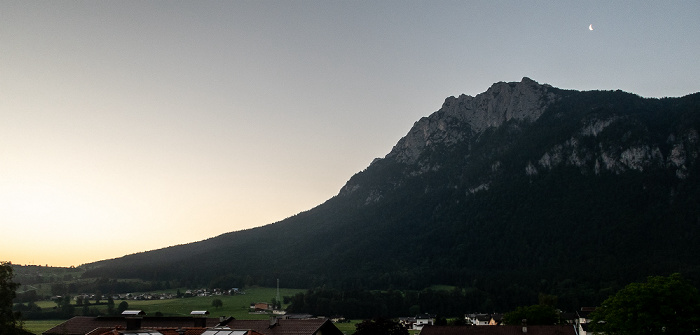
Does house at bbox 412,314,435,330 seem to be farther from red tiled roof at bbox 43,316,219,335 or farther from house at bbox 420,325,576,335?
red tiled roof at bbox 43,316,219,335

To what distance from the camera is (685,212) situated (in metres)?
196

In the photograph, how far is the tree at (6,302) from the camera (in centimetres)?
3394

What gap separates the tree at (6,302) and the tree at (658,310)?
4274 centimetres

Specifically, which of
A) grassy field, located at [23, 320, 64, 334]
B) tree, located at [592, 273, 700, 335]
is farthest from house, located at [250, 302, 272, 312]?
tree, located at [592, 273, 700, 335]

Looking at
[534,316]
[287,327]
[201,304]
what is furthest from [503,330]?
[201,304]

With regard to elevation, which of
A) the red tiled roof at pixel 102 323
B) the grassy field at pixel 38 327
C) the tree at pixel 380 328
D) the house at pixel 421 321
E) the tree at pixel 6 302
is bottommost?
the house at pixel 421 321

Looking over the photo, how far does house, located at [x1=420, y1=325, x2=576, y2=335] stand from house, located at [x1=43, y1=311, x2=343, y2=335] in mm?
18250

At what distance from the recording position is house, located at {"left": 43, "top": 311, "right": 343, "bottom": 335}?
34469mm

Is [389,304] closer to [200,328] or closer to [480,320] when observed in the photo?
[480,320]

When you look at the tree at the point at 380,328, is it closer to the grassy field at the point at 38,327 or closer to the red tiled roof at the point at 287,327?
the red tiled roof at the point at 287,327

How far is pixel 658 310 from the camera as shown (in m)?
47.8

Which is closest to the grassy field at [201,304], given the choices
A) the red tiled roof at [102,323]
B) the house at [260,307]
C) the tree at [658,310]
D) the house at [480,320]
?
the house at [260,307]

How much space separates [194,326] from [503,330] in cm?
2883

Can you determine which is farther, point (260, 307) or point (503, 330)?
point (260, 307)
